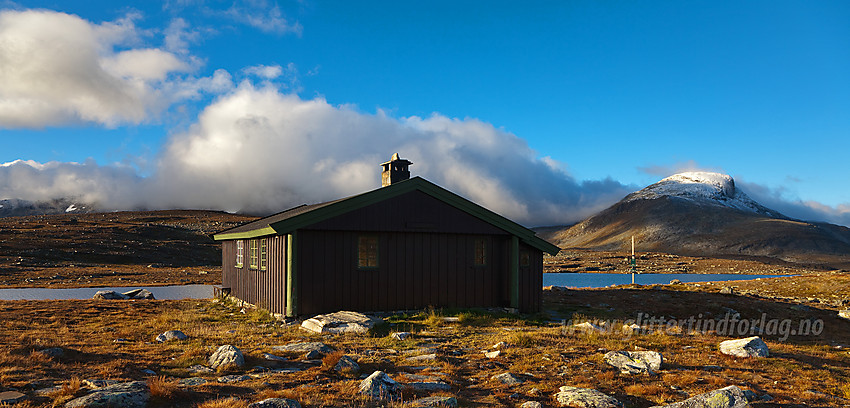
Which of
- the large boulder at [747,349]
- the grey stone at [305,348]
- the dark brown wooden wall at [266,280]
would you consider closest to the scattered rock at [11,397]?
the grey stone at [305,348]

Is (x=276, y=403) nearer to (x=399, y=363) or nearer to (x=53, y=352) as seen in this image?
(x=399, y=363)

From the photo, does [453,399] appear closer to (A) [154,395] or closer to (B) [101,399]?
(A) [154,395]

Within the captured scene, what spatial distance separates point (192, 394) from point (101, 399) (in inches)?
52.2

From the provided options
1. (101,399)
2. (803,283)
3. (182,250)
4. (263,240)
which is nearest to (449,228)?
(263,240)

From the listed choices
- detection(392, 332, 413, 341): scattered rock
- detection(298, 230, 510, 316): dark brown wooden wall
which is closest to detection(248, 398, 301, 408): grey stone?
detection(392, 332, 413, 341): scattered rock

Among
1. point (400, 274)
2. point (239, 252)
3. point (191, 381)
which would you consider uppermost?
point (239, 252)

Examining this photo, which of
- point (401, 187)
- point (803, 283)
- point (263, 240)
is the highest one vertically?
point (401, 187)

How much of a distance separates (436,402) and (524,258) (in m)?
14.6

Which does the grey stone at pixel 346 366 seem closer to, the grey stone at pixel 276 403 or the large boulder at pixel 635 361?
the grey stone at pixel 276 403

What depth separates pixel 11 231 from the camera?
90250mm

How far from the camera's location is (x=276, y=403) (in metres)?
8.36

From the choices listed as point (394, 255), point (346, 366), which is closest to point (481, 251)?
point (394, 255)

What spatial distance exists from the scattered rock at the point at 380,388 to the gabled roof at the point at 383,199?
30.7 ft

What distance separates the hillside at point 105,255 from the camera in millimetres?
52625
